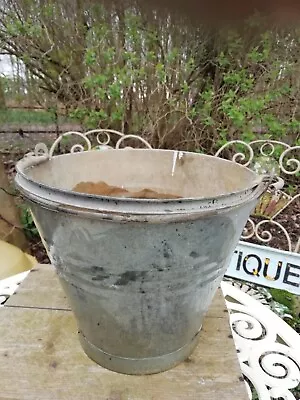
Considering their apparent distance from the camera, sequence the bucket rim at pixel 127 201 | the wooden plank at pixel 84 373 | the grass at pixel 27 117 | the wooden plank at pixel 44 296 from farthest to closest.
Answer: the grass at pixel 27 117
the wooden plank at pixel 44 296
the wooden plank at pixel 84 373
the bucket rim at pixel 127 201

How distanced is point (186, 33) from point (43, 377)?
219 centimetres

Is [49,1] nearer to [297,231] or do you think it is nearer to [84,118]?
[84,118]

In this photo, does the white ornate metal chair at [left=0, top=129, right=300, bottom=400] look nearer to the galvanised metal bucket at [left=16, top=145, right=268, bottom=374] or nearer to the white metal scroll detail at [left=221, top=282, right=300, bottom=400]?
the white metal scroll detail at [left=221, top=282, right=300, bottom=400]

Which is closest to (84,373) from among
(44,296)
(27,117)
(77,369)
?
(77,369)

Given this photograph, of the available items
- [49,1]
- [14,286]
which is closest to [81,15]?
[49,1]

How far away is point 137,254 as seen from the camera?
0.55m

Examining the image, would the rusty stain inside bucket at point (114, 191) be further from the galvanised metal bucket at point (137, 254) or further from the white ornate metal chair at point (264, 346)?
the white ornate metal chair at point (264, 346)

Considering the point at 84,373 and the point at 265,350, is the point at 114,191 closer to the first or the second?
the point at 84,373

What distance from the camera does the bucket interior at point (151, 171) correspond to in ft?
2.58

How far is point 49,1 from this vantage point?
90.6 inches

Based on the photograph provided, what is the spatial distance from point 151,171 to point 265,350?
0.50 meters

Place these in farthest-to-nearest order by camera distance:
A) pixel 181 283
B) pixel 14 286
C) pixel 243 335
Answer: pixel 14 286
pixel 243 335
pixel 181 283

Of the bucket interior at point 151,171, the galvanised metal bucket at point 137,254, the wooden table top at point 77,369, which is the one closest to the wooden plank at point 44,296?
the wooden table top at point 77,369

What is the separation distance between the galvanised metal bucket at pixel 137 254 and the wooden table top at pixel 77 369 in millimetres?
26
